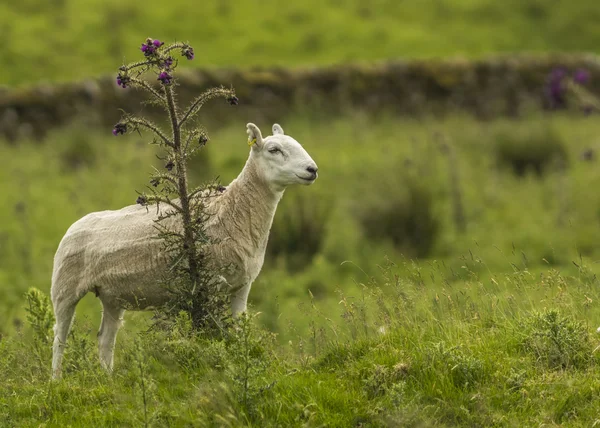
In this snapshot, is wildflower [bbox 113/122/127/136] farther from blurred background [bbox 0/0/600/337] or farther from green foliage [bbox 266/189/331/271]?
green foliage [bbox 266/189/331/271]

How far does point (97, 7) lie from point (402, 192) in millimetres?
16184

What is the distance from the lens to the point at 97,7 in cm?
2658

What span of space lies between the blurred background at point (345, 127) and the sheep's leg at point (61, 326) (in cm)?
89

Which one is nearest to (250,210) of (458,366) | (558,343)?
(458,366)

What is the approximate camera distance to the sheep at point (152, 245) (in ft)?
20.7

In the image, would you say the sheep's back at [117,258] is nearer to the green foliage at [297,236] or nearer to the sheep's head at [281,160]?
the sheep's head at [281,160]

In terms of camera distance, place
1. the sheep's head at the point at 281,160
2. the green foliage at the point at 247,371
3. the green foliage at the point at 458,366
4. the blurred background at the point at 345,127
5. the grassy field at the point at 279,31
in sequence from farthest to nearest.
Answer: the grassy field at the point at 279,31 < the blurred background at the point at 345,127 < the sheep's head at the point at 281,160 < the green foliage at the point at 458,366 < the green foliage at the point at 247,371

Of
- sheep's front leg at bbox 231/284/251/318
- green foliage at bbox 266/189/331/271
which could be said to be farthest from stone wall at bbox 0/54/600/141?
sheep's front leg at bbox 231/284/251/318

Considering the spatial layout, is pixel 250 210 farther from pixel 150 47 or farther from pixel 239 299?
pixel 150 47

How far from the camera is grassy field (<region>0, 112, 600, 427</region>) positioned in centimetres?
545

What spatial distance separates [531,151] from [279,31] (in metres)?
11.6

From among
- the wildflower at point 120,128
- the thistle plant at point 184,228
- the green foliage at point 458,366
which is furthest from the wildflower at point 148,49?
the green foliage at point 458,366

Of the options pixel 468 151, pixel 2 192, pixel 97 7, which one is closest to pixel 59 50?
pixel 97 7

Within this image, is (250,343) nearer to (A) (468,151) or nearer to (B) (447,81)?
(A) (468,151)
